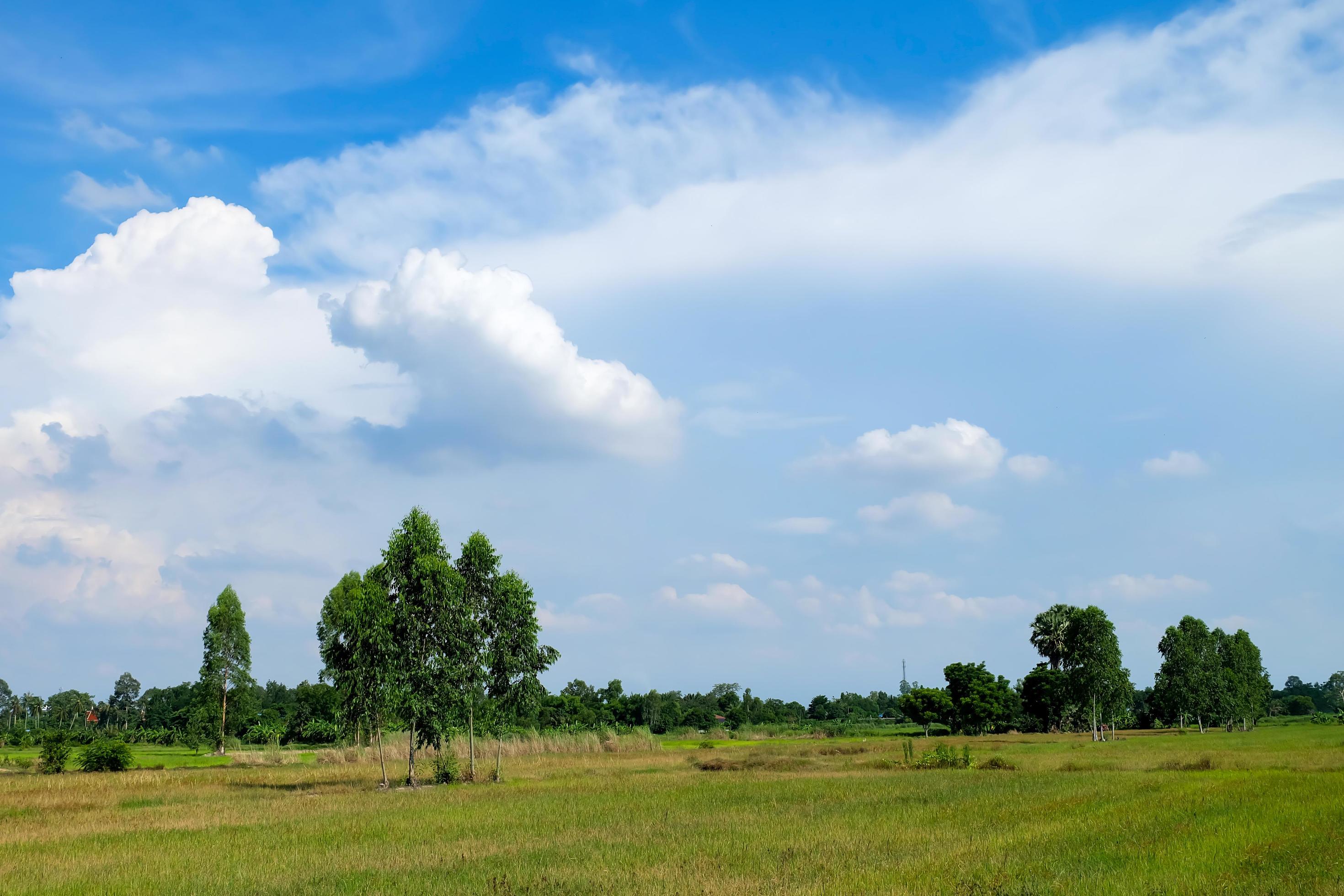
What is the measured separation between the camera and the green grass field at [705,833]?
17.5m

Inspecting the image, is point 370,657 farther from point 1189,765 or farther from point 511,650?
point 1189,765

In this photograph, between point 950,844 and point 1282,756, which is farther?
point 1282,756

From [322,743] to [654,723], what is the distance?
4382cm

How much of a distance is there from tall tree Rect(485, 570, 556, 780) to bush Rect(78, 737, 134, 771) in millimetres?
27181

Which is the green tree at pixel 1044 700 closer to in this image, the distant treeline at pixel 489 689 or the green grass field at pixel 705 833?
the distant treeline at pixel 489 689

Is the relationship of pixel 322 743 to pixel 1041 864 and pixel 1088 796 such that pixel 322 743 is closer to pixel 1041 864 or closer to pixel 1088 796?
pixel 1088 796

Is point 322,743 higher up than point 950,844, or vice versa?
point 950,844

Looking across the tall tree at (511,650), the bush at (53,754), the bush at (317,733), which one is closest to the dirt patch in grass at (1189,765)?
the tall tree at (511,650)

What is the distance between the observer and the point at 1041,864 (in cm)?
1847

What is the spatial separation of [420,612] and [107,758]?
2865 centimetres

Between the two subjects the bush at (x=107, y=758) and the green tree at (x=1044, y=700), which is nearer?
the bush at (x=107, y=758)

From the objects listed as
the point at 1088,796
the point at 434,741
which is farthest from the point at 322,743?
the point at 1088,796

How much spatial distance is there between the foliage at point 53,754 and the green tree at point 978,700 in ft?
276

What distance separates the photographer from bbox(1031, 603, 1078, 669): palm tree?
109812 millimetres
